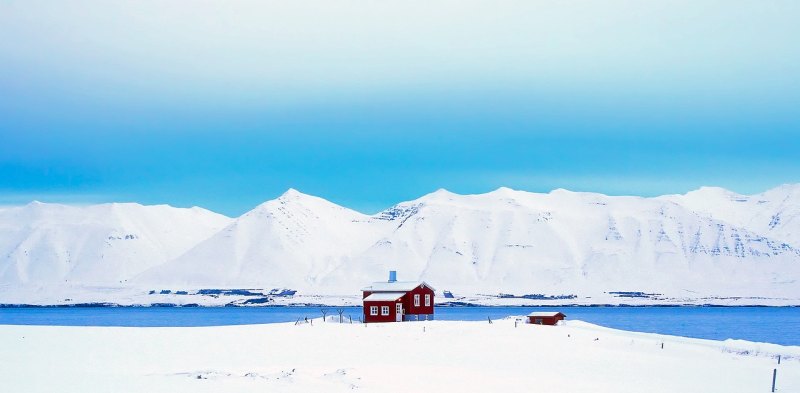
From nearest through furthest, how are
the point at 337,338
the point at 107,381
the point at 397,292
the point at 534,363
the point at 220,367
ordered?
the point at 107,381 < the point at 220,367 < the point at 534,363 < the point at 337,338 < the point at 397,292

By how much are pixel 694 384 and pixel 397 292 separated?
45.5m

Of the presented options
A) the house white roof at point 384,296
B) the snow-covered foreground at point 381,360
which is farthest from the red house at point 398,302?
the snow-covered foreground at point 381,360

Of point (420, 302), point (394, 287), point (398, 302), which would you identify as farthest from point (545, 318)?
point (394, 287)

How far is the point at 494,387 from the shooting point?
37.2m

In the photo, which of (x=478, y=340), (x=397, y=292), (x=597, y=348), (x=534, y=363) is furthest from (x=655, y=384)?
(x=397, y=292)

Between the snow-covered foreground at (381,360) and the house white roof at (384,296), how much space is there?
46.6ft

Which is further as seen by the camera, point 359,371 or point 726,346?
point 726,346

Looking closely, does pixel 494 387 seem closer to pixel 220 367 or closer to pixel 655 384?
pixel 655 384

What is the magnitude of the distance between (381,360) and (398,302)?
112ft

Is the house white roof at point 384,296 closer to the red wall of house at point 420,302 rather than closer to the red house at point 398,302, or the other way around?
the red house at point 398,302

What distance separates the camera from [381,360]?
4825 centimetres

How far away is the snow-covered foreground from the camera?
121 ft

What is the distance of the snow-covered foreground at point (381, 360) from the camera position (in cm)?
3691

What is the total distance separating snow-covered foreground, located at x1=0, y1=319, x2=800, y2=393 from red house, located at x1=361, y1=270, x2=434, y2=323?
13.7 m
